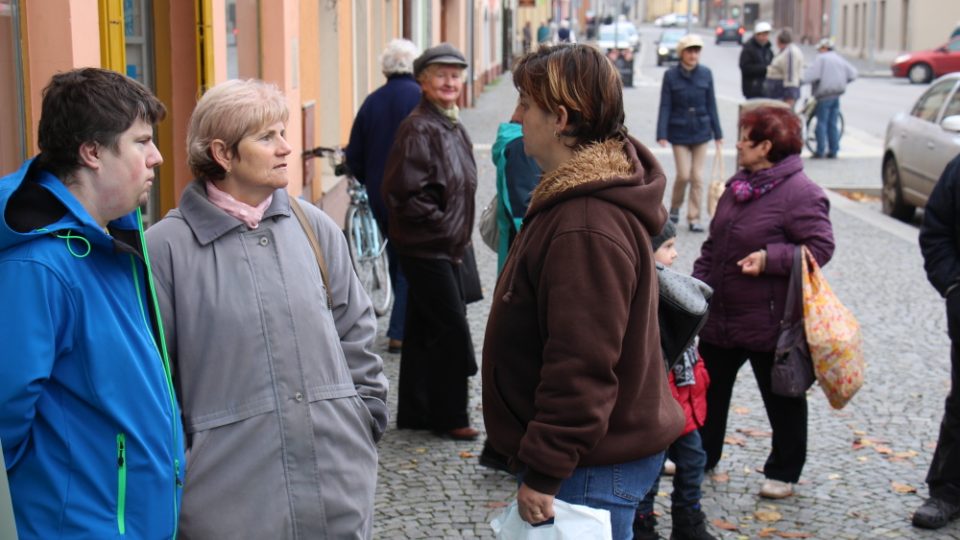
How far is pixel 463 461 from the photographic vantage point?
19.4 feet

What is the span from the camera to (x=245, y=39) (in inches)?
343

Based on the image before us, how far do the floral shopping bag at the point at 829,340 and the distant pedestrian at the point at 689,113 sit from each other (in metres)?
7.31

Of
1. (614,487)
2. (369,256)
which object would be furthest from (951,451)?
(369,256)

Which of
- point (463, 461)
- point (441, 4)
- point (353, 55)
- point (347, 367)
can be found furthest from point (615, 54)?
Answer: point (347, 367)

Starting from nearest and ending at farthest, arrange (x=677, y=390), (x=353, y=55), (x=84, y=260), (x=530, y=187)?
(x=84, y=260), (x=677, y=390), (x=530, y=187), (x=353, y=55)

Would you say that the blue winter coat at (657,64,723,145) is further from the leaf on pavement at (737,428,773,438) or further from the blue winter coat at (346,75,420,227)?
the leaf on pavement at (737,428,773,438)

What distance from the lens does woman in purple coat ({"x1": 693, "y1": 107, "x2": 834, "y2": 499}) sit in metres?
5.12

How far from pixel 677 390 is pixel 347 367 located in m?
2.04

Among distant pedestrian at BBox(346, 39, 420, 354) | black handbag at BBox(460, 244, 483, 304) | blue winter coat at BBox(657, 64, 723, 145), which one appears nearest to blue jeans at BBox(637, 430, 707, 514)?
black handbag at BBox(460, 244, 483, 304)

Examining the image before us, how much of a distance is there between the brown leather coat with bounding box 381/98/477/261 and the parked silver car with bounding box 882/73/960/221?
26.4ft

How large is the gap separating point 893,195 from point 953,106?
4.45ft

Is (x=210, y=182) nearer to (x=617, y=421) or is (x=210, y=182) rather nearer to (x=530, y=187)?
(x=617, y=421)

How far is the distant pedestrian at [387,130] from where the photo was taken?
304 inches

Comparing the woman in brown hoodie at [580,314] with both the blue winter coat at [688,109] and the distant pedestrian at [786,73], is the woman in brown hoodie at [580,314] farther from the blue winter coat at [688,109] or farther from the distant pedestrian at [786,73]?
the distant pedestrian at [786,73]
